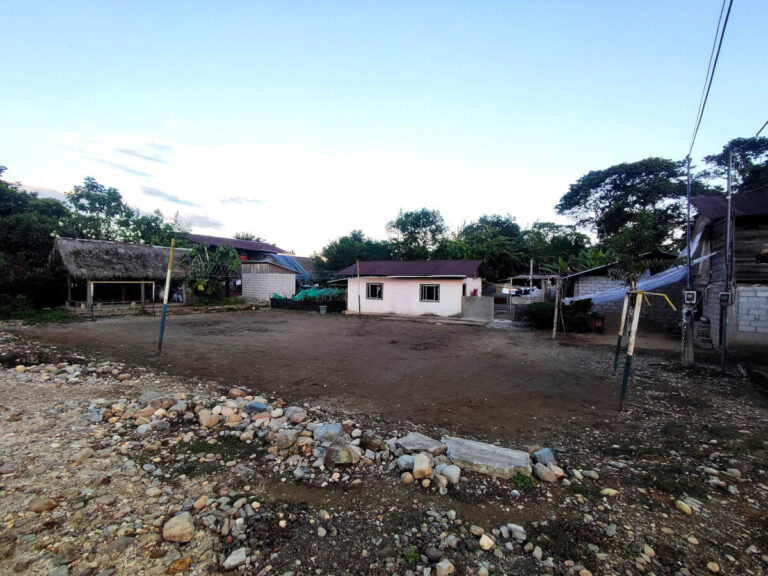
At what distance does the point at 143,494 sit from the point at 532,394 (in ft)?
18.3

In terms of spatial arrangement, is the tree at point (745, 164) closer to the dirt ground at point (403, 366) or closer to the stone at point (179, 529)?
the dirt ground at point (403, 366)

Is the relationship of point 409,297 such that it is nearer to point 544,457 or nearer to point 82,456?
point 544,457

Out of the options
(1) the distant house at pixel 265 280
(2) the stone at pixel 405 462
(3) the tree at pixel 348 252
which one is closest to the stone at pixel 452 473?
(2) the stone at pixel 405 462

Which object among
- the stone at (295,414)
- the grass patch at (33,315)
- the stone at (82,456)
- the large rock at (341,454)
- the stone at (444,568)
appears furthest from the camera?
the grass patch at (33,315)

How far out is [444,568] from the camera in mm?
2209

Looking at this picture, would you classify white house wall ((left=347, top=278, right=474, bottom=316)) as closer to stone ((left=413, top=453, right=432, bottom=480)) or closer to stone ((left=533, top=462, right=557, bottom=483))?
stone ((left=533, top=462, right=557, bottom=483))

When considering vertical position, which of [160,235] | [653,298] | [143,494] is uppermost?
[160,235]

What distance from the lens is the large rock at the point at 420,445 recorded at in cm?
372

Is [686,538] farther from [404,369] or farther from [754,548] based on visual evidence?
[404,369]

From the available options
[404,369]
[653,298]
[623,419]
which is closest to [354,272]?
[404,369]

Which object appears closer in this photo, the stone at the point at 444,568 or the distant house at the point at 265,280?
the stone at the point at 444,568

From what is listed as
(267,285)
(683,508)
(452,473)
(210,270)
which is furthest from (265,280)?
(683,508)

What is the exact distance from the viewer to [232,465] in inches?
137

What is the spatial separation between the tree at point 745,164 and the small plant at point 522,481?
96.4 feet
